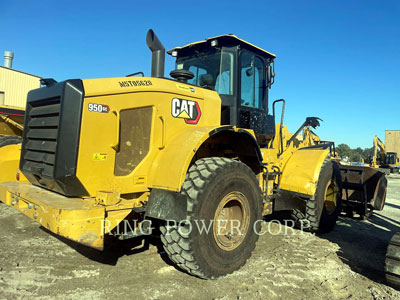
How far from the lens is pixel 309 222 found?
16.4 ft

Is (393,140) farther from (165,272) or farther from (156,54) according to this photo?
(165,272)

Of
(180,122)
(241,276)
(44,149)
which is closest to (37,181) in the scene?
(44,149)

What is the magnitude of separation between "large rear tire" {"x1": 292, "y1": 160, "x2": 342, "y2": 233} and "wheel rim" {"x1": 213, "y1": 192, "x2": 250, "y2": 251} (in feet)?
5.76

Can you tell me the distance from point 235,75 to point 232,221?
82.1 inches

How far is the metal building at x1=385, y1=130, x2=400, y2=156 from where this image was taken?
162 ft

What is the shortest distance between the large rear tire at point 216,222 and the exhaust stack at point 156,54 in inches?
55.5

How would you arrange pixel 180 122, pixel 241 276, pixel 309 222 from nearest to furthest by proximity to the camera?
pixel 241 276, pixel 180 122, pixel 309 222

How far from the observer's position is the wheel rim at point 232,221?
11.1 feet

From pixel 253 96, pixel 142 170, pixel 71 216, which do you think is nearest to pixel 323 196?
pixel 253 96

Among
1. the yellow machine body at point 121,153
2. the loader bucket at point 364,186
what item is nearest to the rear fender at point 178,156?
the yellow machine body at point 121,153

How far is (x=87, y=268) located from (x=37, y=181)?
3.72 ft

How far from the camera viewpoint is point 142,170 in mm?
3197

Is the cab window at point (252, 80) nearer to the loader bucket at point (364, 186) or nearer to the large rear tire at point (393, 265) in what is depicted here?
the large rear tire at point (393, 265)

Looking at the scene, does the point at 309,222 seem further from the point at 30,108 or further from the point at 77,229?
the point at 30,108
